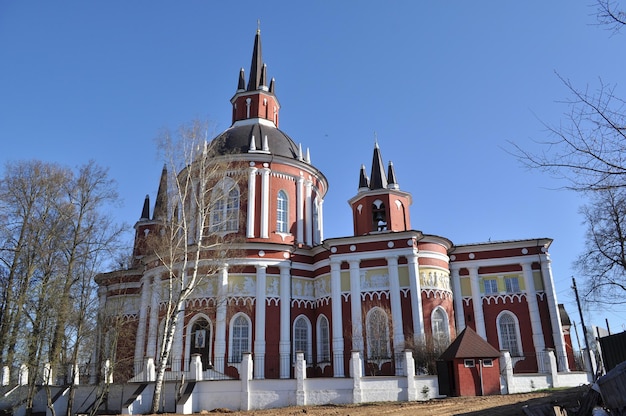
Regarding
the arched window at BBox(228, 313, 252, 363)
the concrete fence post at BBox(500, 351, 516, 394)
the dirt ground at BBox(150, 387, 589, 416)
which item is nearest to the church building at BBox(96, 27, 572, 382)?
the arched window at BBox(228, 313, 252, 363)

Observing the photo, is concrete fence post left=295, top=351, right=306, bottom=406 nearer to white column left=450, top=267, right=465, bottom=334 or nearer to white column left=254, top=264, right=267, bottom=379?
white column left=254, top=264, right=267, bottom=379

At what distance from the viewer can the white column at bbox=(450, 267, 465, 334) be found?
28.8 m

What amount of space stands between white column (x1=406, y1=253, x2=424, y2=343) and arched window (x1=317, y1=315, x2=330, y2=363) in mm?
4778

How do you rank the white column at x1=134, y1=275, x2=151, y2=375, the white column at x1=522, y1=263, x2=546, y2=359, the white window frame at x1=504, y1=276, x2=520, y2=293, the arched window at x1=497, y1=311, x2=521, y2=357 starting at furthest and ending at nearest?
the white window frame at x1=504, y1=276, x2=520, y2=293
the arched window at x1=497, y1=311, x2=521, y2=357
the white column at x1=522, y1=263, x2=546, y2=359
the white column at x1=134, y1=275, x2=151, y2=375

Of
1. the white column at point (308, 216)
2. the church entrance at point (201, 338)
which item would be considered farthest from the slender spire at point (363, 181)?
the church entrance at point (201, 338)

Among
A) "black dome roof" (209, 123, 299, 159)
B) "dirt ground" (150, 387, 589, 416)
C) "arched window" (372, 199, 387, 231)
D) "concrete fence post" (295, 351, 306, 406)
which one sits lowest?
"dirt ground" (150, 387, 589, 416)

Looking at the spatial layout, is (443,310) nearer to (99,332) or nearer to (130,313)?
(99,332)

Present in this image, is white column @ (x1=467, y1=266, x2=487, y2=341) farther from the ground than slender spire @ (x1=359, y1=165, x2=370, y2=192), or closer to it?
closer to it

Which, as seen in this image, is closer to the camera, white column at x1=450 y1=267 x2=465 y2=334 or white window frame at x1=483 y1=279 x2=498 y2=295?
white column at x1=450 y1=267 x2=465 y2=334

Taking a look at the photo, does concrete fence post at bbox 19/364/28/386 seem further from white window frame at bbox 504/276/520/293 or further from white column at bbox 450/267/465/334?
white window frame at bbox 504/276/520/293

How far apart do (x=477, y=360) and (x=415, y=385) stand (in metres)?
2.74

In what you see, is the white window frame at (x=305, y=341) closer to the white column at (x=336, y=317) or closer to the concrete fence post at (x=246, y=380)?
the white column at (x=336, y=317)

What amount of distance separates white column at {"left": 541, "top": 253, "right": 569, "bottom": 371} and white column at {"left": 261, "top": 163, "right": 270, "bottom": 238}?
53.2 ft

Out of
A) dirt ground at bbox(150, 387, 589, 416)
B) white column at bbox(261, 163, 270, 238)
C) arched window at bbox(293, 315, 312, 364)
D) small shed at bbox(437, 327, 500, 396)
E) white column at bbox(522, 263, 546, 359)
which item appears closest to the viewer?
dirt ground at bbox(150, 387, 589, 416)
